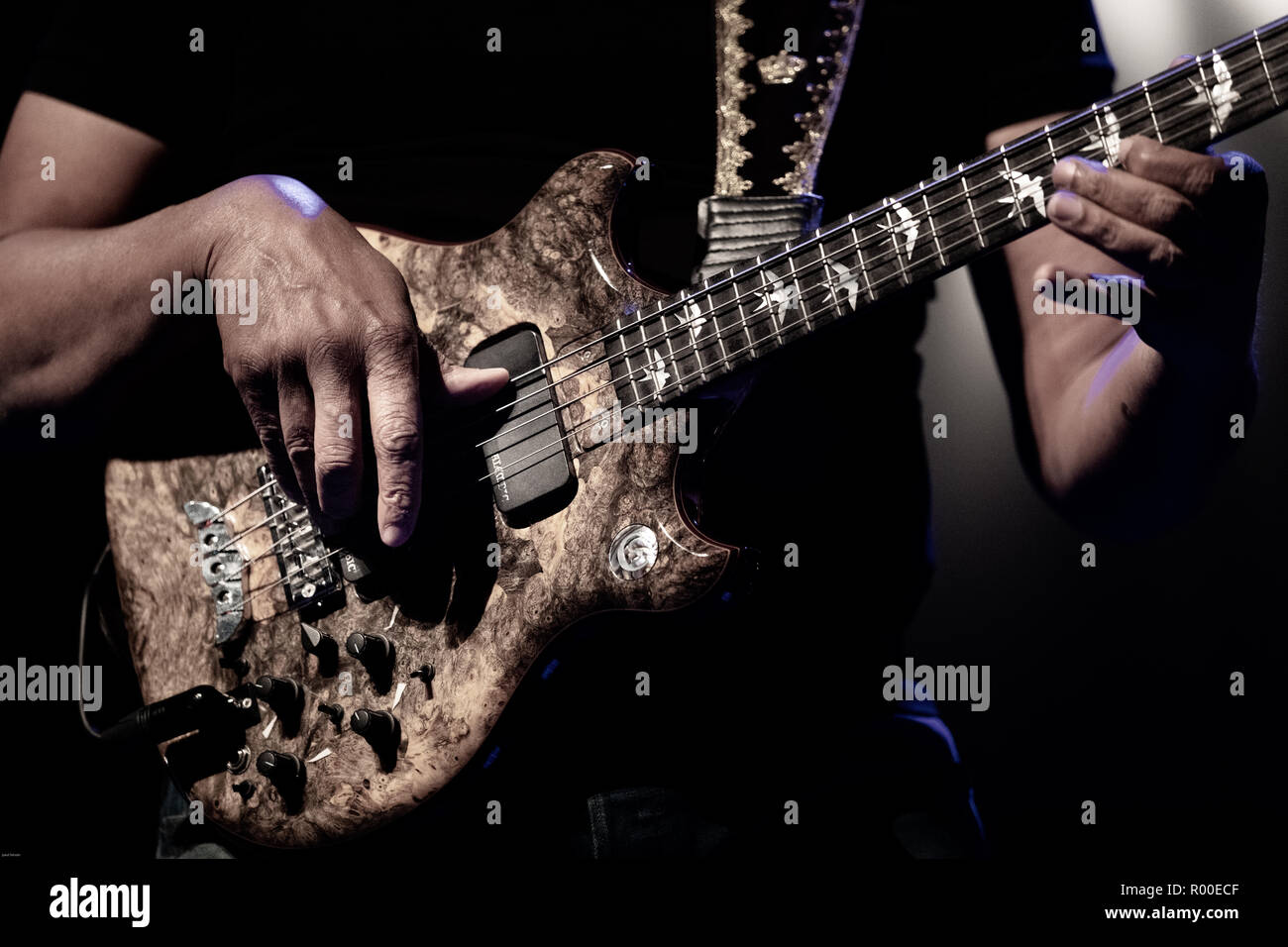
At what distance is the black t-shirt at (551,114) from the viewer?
110 cm

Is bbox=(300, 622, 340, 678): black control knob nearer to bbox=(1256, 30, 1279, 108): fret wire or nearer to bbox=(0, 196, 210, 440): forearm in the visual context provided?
bbox=(0, 196, 210, 440): forearm

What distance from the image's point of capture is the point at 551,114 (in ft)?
3.84

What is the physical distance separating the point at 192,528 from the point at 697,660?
27.3 inches

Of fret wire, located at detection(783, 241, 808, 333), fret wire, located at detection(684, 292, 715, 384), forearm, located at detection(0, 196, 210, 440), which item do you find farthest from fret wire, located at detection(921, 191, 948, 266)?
forearm, located at detection(0, 196, 210, 440)

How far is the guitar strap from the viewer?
99 centimetres

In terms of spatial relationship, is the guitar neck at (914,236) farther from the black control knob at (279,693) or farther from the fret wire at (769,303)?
the black control knob at (279,693)

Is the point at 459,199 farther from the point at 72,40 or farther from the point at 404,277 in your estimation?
the point at 72,40

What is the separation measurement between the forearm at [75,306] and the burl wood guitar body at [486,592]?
17 centimetres

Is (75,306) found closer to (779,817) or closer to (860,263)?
(860,263)

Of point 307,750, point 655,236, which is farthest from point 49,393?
point 655,236

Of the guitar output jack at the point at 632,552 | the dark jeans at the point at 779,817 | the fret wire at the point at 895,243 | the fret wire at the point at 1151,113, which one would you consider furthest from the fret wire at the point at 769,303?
the dark jeans at the point at 779,817

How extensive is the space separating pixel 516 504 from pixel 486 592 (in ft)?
0.34

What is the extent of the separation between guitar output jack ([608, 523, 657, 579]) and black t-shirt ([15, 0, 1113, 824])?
0.98 feet

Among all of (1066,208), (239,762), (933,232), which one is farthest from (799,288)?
(239,762)
